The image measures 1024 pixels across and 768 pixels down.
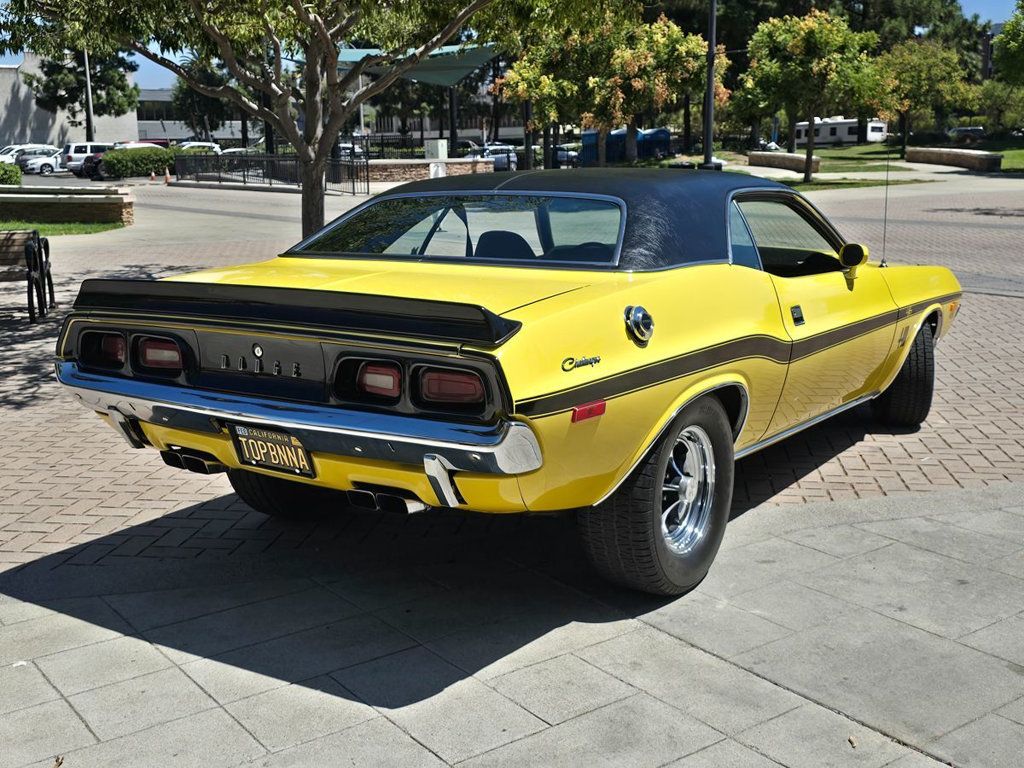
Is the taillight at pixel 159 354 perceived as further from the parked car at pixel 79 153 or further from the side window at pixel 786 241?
the parked car at pixel 79 153

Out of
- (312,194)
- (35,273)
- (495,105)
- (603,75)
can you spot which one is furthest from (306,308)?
(495,105)

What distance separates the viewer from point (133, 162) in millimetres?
49250

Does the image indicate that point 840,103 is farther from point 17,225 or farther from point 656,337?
point 656,337

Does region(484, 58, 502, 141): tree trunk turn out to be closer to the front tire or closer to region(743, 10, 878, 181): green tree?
region(743, 10, 878, 181): green tree

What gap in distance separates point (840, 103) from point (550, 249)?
3435cm

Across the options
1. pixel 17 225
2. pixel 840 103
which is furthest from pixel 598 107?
pixel 17 225

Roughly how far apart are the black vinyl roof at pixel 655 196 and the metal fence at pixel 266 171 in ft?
92.7

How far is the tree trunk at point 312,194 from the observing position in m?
11.0

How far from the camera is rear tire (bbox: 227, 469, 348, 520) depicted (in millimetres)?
5262

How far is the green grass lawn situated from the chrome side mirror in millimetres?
18559

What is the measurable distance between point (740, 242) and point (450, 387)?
190cm

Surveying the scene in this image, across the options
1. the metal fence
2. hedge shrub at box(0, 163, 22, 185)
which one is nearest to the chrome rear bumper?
the metal fence

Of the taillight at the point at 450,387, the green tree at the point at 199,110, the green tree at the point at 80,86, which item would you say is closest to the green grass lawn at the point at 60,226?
the taillight at the point at 450,387

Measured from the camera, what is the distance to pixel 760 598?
14.6 feet
